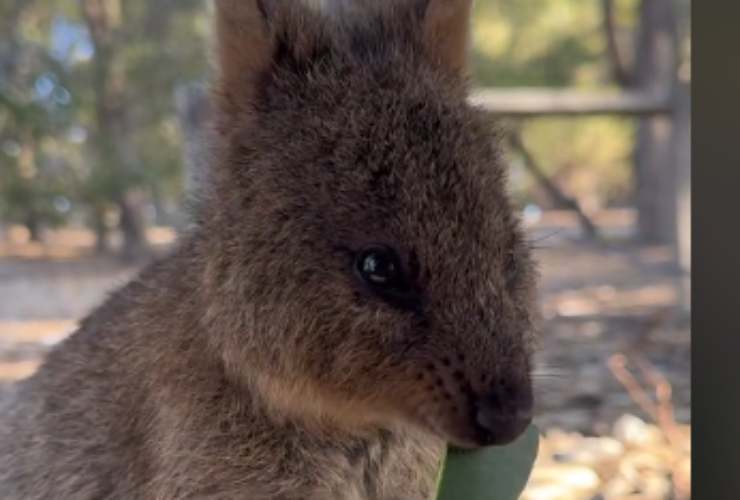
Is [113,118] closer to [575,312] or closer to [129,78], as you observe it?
[129,78]

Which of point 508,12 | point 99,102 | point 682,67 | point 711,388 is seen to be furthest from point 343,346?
point 508,12

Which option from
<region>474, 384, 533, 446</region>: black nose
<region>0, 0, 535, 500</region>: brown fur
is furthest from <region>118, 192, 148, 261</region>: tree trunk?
<region>474, 384, 533, 446</region>: black nose

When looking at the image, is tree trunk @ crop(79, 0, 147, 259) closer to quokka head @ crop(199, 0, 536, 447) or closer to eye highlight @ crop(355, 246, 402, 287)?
quokka head @ crop(199, 0, 536, 447)

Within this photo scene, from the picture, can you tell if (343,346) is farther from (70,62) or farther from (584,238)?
(584,238)

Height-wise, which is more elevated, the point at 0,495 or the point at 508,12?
the point at 508,12

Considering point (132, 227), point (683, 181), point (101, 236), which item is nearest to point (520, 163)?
point (683, 181)

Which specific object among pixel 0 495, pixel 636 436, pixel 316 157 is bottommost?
pixel 636 436

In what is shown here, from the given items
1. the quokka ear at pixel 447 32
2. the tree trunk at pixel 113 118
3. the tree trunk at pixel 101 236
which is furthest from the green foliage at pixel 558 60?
the quokka ear at pixel 447 32
